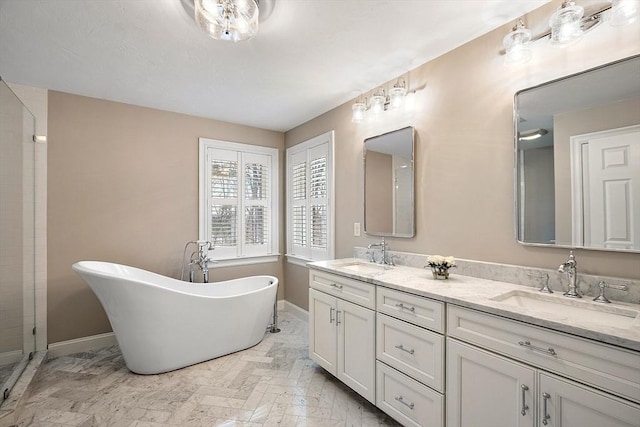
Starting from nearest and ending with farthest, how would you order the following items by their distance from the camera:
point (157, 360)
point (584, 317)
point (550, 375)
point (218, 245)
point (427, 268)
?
point (550, 375), point (584, 317), point (427, 268), point (157, 360), point (218, 245)

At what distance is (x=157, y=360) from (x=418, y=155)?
2.68 metres

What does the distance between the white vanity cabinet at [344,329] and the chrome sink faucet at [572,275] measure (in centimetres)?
101

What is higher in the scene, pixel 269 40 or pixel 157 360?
pixel 269 40

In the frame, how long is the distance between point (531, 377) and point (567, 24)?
1636mm

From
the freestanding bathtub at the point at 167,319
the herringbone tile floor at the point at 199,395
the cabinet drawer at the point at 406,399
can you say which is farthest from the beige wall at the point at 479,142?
the freestanding bathtub at the point at 167,319

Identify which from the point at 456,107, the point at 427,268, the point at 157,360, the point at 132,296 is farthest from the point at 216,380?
the point at 456,107

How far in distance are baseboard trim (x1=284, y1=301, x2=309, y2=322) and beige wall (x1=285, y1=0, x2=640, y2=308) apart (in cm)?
171

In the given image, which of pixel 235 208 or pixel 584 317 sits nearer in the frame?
pixel 584 317

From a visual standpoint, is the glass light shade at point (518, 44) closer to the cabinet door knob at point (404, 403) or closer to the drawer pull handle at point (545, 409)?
the drawer pull handle at point (545, 409)

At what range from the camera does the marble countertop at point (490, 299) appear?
103cm

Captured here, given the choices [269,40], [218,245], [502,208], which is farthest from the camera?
[218,245]

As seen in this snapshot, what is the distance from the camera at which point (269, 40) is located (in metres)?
1.99

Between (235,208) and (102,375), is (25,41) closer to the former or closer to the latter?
(235,208)

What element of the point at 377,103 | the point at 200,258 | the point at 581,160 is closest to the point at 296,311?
the point at 200,258
